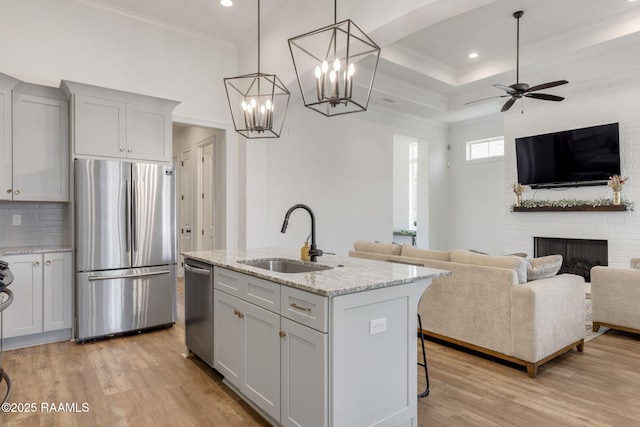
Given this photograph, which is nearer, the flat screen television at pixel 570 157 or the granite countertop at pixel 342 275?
the granite countertop at pixel 342 275

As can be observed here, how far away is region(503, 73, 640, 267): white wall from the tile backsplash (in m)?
6.76

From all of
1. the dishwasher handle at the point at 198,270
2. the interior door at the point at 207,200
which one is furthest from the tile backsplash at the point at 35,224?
the interior door at the point at 207,200

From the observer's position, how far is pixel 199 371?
119 inches

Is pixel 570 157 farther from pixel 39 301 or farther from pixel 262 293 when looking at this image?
pixel 39 301

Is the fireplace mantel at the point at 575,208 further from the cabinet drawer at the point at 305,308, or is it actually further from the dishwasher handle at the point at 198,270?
the dishwasher handle at the point at 198,270

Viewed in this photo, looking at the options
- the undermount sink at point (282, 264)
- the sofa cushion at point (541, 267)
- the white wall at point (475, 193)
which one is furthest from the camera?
the white wall at point (475, 193)

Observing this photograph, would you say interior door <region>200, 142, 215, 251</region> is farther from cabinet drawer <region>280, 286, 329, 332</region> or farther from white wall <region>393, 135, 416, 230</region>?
white wall <region>393, 135, 416, 230</region>

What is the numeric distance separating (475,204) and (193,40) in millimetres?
6307

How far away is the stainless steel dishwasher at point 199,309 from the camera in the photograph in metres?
2.89

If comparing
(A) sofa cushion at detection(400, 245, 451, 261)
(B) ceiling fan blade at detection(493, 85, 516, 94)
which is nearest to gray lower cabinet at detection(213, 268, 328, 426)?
(A) sofa cushion at detection(400, 245, 451, 261)

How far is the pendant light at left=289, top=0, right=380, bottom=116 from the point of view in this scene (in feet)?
6.86

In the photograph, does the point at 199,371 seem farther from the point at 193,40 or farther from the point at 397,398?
the point at 193,40

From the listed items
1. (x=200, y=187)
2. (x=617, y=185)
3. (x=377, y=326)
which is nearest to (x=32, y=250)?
(x=200, y=187)

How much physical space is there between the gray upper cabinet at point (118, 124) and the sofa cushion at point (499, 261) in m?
3.29
